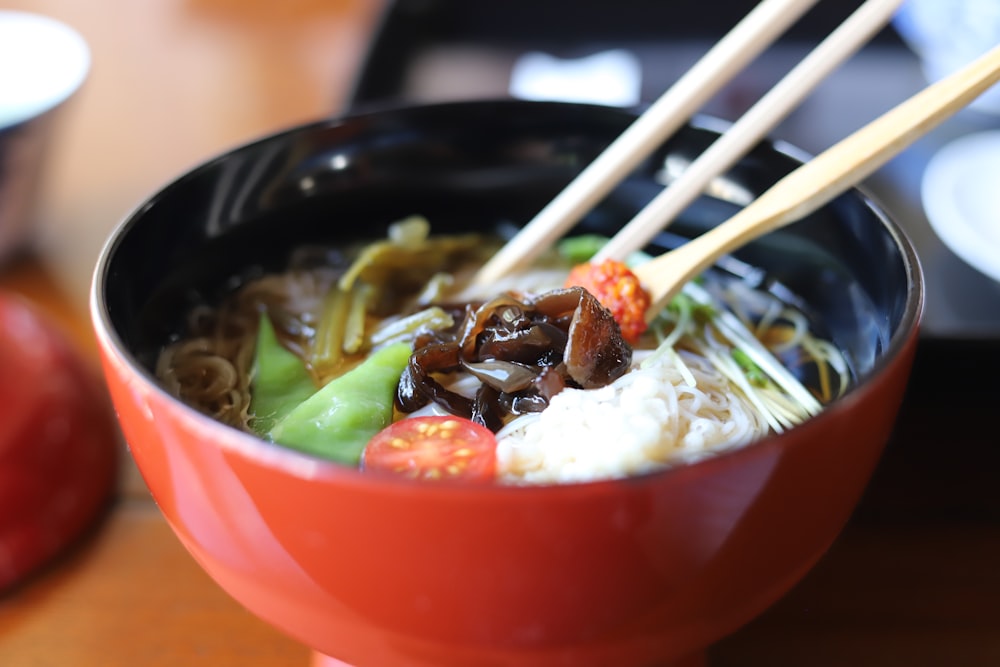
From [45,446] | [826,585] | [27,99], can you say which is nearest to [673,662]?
[826,585]

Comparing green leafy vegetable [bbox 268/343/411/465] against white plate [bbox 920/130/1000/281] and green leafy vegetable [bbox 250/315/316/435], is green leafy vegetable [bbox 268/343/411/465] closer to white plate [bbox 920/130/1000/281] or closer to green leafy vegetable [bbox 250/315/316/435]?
green leafy vegetable [bbox 250/315/316/435]

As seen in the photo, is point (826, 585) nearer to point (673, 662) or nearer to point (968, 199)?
point (673, 662)

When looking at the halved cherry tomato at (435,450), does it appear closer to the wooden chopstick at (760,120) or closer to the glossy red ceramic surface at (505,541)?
the glossy red ceramic surface at (505,541)

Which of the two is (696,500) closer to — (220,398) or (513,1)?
(220,398)

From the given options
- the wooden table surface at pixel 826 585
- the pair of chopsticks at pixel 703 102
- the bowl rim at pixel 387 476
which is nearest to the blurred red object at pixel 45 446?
the wooden table surface at pixel 826 585

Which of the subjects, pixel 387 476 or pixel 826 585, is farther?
pixel 826 585

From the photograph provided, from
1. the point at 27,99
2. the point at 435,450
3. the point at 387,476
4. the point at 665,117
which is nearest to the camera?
the point at 387,476

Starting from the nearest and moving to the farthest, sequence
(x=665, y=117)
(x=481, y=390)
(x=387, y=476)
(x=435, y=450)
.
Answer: (x=387, y=476), (x=435, y=450), (x=481, y=390), (x=665, y=117)

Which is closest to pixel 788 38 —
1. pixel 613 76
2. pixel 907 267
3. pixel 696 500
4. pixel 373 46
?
pixel 613 76
